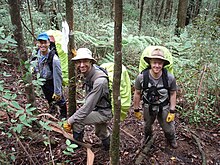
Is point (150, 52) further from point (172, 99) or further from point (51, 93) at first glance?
point (51, 93)

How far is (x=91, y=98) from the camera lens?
11.4ft

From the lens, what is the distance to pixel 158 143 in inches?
180

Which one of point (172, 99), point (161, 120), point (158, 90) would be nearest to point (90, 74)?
point (158, 90)

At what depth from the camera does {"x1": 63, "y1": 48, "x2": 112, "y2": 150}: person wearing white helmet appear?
3.47 m

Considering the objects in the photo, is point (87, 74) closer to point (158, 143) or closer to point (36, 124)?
point (36, 124)

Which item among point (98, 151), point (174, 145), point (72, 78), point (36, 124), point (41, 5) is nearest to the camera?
point (72, 78)

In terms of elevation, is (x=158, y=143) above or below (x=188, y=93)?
below

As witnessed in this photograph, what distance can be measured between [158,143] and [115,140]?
2094 millimetres

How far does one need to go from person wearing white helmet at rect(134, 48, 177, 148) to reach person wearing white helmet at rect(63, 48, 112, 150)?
67 centimetres

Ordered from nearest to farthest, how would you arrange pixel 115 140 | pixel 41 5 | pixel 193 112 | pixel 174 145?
pixel 115 140, pixel 174 145, pixel 193 112, pixel 41 5

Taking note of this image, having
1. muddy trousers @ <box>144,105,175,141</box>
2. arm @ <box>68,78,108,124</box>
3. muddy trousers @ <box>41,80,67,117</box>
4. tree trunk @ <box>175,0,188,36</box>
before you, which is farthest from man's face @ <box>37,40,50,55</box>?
tree trunk @ <box>175,0,188,36</box>

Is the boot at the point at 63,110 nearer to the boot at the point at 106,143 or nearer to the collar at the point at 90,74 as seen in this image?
the boot at the point at 106,143

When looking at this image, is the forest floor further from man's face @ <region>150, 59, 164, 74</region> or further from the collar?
man's face @ <region>150, 59, 164, 74</region>

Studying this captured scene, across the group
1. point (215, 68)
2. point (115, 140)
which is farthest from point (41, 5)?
point (115, 140)
